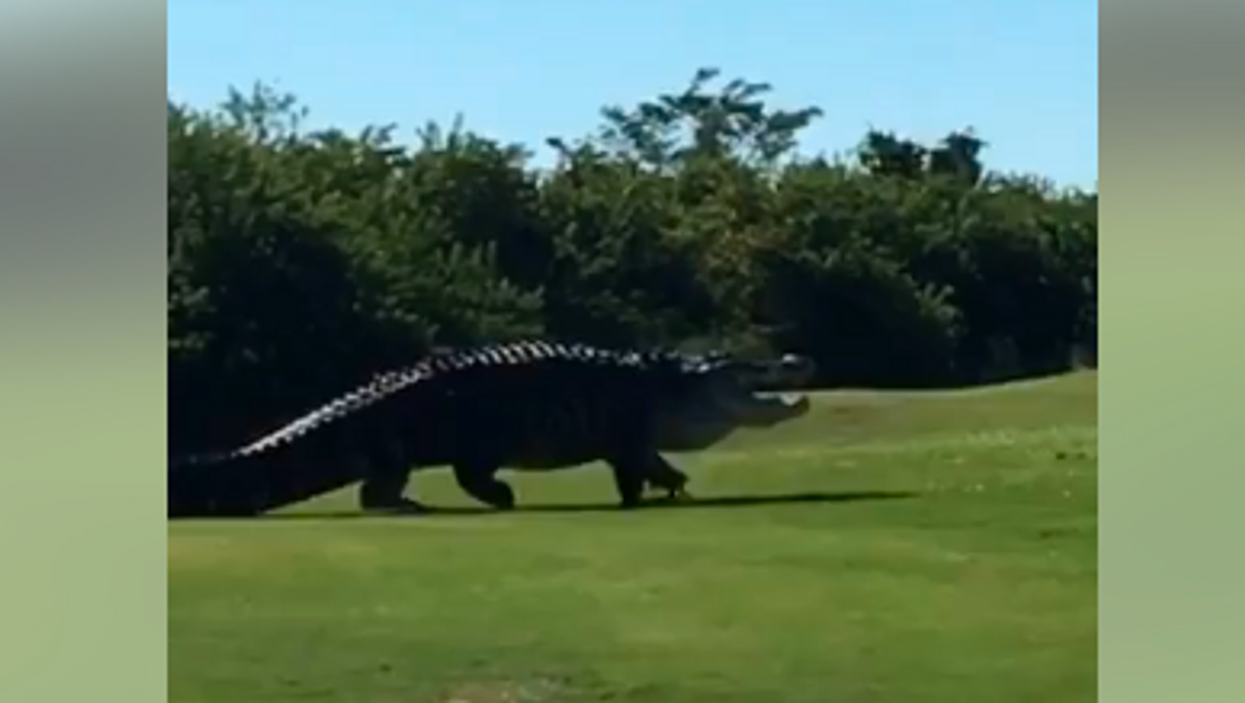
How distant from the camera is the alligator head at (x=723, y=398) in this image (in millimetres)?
3504

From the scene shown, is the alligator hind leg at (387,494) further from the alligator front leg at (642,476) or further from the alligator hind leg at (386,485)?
the alligator front leg at (642,476)

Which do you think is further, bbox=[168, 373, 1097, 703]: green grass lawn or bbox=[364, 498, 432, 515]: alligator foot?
bbox=[364, 498, 432, 515]: alligator foot

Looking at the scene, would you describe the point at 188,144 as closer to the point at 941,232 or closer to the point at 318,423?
the point at 318,423

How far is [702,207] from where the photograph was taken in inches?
140

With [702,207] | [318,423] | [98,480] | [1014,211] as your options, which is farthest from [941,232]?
[98,480]

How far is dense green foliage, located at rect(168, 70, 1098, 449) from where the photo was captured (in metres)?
3.48

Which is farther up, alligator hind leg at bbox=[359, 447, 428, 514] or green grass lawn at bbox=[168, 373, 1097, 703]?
alligator hind leg at bbox=[359, 447, 428, 514]

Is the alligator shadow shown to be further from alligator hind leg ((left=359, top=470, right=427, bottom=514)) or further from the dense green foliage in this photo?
the dense green foliage

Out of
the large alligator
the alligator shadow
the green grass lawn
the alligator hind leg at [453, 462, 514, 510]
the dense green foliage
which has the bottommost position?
the green grass lawn

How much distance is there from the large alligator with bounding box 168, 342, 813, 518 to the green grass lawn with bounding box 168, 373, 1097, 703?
46 mm

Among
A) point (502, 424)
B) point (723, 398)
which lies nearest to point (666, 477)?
point (723, 398)

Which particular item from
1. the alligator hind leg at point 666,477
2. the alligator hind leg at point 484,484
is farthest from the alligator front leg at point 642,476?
the alligator hind leg at point 484,484

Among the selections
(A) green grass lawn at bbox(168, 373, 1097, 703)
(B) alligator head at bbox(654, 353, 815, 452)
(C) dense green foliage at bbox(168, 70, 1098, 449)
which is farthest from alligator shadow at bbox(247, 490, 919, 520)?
(C) dense green foliage at bbox(168, 70, 1098, 449)

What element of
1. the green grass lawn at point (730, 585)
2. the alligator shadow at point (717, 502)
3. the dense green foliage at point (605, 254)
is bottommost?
the green grass lawn at point (730, 585)
